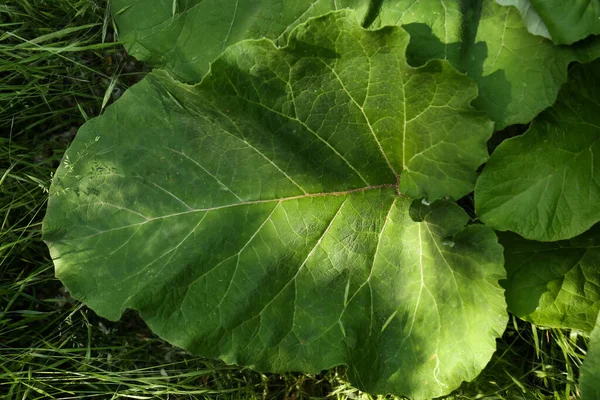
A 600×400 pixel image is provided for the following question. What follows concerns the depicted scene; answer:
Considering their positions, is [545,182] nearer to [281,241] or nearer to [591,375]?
[591,375]

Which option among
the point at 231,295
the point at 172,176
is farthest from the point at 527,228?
the point at 172,176

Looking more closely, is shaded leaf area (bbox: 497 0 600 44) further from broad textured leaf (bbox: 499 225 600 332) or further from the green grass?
the green grass

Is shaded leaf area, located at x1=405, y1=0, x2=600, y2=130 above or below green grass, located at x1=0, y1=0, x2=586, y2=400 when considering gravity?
above

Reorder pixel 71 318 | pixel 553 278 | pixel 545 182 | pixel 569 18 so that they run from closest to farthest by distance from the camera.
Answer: pixel 569 18, pixel 545 182, pixel 553 278, pixel 71 318

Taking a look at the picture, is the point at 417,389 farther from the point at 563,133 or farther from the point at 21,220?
the point at 21,220

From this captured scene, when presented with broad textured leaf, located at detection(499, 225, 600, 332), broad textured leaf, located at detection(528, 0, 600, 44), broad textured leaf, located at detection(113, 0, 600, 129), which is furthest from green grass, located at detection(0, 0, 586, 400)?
broad textured leaf, located at detection(528, 0, 600, 44)

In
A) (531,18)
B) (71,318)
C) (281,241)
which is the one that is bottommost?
(71,318)

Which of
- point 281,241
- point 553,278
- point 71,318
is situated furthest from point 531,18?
point 71,318
